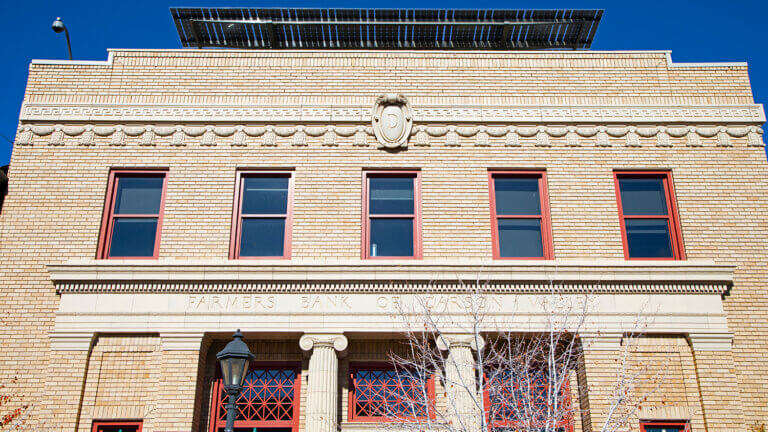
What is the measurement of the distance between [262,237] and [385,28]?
800 centimetres

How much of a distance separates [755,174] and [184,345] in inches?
457

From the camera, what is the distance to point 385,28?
18703mm

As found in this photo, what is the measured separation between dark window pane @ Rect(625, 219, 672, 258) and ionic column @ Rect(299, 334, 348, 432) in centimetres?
602

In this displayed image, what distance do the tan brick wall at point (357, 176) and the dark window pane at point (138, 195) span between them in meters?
0.35

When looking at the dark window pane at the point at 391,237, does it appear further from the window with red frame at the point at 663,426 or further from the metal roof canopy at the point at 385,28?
the metal roof canopy at the point at 385,28

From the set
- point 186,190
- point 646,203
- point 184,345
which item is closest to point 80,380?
point 184,345

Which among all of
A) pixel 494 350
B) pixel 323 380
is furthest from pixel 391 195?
pixel 323 380

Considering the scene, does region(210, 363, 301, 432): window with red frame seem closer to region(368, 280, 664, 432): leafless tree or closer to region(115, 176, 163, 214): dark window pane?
region(368, 280, 664, 432): leafless tree

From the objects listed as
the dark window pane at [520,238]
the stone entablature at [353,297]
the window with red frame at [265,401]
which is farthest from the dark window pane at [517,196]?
the window with red frame at [265,401]

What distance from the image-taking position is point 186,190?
44.5 feet

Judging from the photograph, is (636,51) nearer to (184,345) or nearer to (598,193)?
(598,193)

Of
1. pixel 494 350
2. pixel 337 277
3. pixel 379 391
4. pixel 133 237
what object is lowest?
pixel 379 391

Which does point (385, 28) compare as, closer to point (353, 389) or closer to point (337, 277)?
point (337, 277)

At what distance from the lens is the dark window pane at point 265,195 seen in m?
13.7
